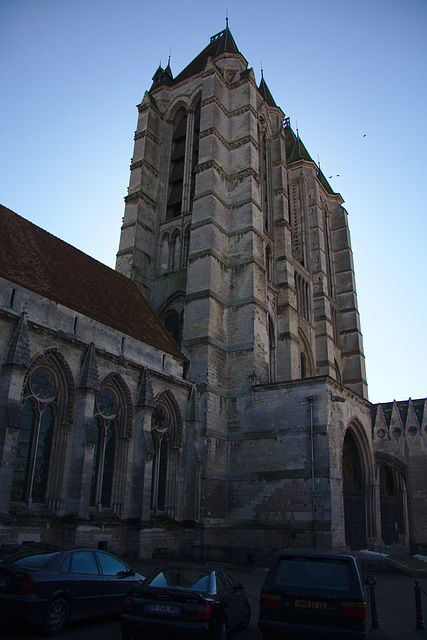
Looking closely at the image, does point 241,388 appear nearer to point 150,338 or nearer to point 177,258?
point 150,338

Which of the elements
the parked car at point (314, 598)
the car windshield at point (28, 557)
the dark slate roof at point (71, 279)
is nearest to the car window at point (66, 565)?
the car windshield at point (28, 557)

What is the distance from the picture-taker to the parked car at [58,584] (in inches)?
263

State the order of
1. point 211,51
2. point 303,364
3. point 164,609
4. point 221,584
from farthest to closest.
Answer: point 211,51 < point 303,364 < point 221,584 < point 164,609

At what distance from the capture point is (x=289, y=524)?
18938 mm

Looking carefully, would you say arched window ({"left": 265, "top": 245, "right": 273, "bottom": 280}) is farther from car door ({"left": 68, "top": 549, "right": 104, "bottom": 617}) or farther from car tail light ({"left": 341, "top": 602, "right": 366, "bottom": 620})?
car tail light ({"left": 341, "top": 602, "right": 366, "bottom": 620})

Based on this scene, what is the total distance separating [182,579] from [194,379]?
15.4 meters

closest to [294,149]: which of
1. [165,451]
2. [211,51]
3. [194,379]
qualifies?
[211,51]

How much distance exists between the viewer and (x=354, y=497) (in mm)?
21672

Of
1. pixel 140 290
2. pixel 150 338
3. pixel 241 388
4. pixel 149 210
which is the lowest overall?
pixel 241 388

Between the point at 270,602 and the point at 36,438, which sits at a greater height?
the point at 36,438

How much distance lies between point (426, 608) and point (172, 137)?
28.8 m

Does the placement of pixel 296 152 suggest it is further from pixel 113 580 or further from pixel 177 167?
pixel 113 580

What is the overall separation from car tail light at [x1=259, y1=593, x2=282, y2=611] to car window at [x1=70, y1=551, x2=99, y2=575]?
293 centimetres

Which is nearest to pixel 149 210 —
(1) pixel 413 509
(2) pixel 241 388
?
(2) pixel 241 388
